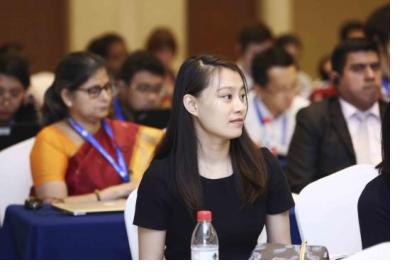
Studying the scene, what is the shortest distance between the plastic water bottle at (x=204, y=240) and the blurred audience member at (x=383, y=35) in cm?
282

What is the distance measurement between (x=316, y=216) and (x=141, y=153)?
4.87 feet

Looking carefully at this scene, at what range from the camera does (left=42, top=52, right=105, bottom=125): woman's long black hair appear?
436 cm

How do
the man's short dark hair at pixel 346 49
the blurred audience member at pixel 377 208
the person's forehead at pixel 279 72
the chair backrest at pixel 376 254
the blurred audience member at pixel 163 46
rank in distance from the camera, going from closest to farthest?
1. the chair backrest at pixel 376 254
2. the blurred audience member at pixel 377 208
3. the man's short dark hair at pixel 346 49
4. the person's forehead at pixel 279 72
5. the blurred audience member at pixel 163 46

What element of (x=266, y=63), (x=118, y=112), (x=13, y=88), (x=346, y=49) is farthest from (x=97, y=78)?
(x=266, y=63)

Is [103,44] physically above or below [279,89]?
above

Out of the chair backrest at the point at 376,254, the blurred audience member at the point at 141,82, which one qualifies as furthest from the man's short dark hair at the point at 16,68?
the chair backrest at the point at 376,254

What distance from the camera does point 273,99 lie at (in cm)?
610

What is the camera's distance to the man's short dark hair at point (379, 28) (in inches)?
203

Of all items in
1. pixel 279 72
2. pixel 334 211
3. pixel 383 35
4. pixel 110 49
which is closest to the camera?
pixel 334 211

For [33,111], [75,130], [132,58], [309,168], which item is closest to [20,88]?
[33,111]

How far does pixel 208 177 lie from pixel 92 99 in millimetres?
1588

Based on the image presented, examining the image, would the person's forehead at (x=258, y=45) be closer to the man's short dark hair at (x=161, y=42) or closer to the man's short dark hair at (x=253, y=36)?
the man's short dark hair at (x=253, y=36)

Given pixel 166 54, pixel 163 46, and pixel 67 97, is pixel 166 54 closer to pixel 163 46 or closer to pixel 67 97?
pixel 163 46
